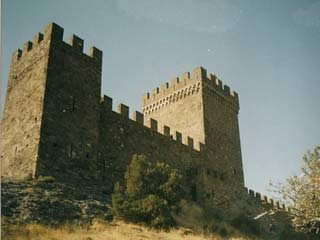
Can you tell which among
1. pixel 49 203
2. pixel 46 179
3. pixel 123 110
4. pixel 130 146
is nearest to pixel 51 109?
pixel 46 179

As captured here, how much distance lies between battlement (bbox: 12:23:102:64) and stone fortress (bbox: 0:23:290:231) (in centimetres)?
5

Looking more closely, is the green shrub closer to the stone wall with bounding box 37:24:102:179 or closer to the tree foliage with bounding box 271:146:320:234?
the stone wall with bounding box 37:24:102:179

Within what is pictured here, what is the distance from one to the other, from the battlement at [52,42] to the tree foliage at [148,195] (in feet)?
19.2

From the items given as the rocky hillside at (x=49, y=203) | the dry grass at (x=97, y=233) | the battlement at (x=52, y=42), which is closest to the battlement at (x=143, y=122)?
the battlement at (x=52, y=42)

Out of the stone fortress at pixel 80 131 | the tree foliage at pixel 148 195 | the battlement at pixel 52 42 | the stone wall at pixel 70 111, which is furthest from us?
the battlement at pixel 52 42

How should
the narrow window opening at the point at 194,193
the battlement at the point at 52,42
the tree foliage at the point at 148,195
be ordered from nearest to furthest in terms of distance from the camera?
the tree foliage at the point at 148,195
the battlement at the point at 52,42
the narrow window opening at the point at 194,193

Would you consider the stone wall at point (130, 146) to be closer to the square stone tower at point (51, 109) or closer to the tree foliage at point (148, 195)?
the square stone tower at point (51, 109)

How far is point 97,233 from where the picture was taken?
12586mm

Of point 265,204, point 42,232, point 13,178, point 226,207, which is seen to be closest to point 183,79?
point 226,207

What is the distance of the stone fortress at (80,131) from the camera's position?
15.8 m

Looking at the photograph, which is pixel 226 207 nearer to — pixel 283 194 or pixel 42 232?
pixel 283 194

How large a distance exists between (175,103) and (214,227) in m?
10.8

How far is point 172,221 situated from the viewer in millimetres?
15945

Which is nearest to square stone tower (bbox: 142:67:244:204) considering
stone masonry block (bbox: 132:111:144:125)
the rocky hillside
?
stone masonry block (bbox: 132:111:144:125)
